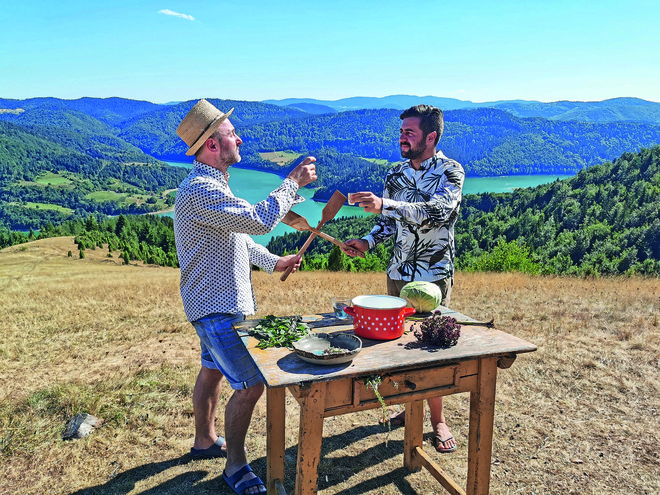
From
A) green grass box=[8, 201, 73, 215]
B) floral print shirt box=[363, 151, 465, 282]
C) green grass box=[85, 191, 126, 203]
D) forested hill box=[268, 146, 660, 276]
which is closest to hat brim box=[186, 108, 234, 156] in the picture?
floral print shirt box=[363, 151, 465, 282]

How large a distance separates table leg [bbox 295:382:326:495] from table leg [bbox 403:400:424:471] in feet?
5.38

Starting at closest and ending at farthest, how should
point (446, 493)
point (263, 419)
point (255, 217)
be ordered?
point (255, 217), point (446, 493), point (263, 419)

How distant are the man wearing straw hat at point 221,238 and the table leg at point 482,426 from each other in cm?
150

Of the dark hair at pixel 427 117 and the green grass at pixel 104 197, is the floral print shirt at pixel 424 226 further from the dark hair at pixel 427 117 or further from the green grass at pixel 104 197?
the green grass at pixel 104 197

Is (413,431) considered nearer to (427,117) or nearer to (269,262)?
(269,262)

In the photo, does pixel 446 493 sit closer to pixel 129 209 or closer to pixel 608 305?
pixel 608 305

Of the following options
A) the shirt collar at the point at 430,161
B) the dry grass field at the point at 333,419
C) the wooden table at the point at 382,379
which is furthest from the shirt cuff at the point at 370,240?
the dry grass field at the point at 333,419

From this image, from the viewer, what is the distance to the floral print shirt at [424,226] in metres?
3.60

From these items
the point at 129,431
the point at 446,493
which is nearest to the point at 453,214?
Result: the point at 446,493

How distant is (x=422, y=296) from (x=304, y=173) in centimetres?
116

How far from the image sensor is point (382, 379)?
241 centimetres

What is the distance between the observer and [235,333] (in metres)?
3.06

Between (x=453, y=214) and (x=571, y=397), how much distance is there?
3.12 metres

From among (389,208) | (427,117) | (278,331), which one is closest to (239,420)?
(278,331)
